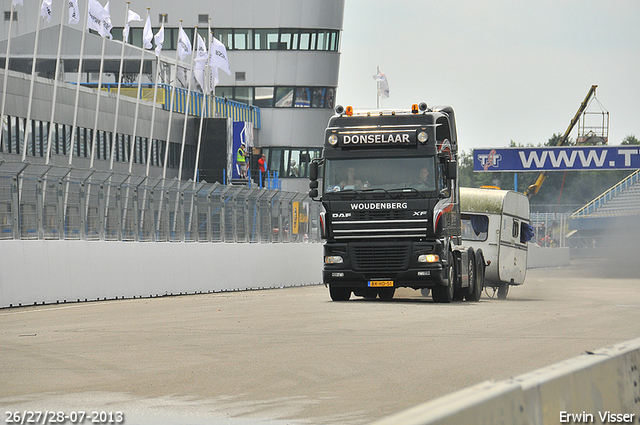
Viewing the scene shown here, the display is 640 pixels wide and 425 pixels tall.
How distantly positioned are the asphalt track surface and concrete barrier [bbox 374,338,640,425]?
84.0 inches

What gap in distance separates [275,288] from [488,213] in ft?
21.3

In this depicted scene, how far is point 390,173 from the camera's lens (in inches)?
760

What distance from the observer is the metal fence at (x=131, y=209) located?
1906 cm

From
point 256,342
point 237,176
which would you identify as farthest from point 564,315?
point 237,176

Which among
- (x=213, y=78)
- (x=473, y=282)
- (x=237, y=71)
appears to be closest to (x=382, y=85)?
(x=213, y=78)

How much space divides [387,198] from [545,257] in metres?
38.7

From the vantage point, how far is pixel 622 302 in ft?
69.7

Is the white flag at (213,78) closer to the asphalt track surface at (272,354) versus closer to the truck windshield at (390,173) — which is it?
the truck windshield at (390,173)

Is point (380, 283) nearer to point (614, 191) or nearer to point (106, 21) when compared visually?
point (106, 21)

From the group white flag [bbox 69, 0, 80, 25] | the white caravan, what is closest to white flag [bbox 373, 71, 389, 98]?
white flag [bbox 69, 0, 80, 25]

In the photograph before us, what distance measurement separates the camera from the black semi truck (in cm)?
1930

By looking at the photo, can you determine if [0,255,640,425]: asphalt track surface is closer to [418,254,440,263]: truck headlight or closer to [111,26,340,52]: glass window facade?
[418,254,440,263]: truck headlight

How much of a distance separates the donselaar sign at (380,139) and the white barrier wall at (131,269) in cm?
538

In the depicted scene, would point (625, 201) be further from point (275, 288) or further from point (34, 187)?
point (34, 187)
